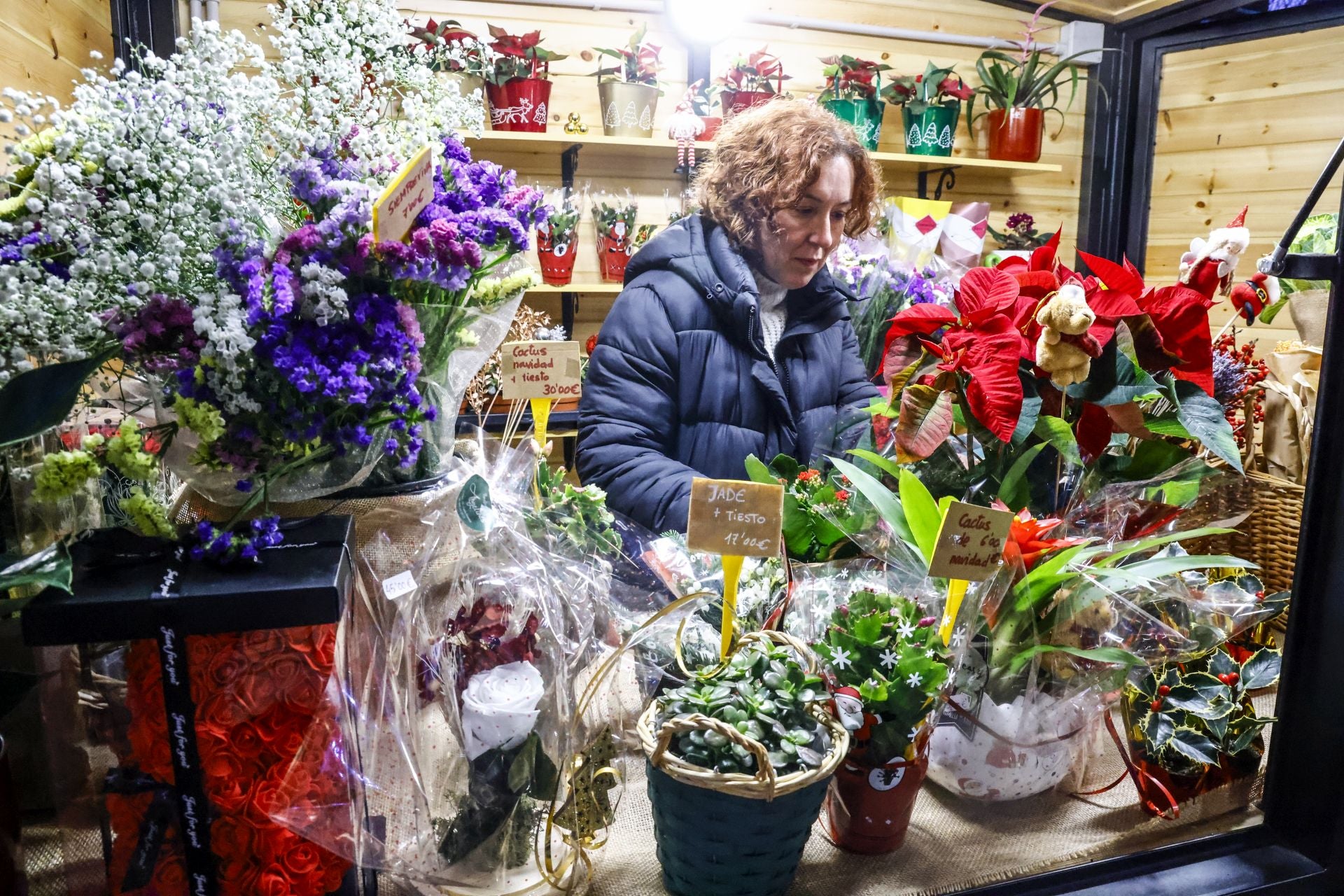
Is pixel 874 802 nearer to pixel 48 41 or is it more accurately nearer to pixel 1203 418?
pixel 1203 418

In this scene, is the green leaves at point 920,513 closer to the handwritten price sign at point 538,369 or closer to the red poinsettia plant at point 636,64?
the handwritten price sign at point 538,369

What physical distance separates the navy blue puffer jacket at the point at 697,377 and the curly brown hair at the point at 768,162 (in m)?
0.06

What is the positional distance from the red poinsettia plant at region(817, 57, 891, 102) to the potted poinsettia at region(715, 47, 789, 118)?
0.25m

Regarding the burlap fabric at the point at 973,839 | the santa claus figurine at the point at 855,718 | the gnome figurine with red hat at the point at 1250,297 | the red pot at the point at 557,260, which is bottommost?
the burlap fabric at the point at 973,839

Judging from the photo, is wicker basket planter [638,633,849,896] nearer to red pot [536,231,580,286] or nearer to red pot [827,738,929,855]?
red pot [827,738,929,855]

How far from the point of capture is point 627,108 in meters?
3.18

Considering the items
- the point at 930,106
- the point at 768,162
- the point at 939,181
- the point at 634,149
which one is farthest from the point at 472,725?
the point at 939,181

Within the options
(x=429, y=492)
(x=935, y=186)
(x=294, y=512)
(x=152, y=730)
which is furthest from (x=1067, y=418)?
(x=935, y=186)

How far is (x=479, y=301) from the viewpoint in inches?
39.3

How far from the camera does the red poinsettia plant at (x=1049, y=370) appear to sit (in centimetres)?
101

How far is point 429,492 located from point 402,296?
0.22 m

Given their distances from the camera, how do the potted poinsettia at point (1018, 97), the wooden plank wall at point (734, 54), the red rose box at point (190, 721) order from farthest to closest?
the potted poinsettia at point (1018, 97) → the wooden plank wall at point (734, 54) → the red rose box at point (190, 721)

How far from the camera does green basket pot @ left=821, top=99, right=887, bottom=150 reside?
336 cm

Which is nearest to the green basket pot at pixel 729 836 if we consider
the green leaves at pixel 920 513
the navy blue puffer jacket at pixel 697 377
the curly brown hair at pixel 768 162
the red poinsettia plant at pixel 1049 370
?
the green leaves at pixel 920 513
